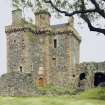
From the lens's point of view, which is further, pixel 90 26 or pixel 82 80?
pixel 82 80

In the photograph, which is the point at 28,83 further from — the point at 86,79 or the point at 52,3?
the point at 52,3

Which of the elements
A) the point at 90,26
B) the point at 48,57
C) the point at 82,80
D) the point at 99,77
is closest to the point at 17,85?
the point at 82,80

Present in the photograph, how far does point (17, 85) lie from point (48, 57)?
20645mm

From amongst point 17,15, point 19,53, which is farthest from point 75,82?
point 17,15

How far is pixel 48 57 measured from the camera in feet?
235

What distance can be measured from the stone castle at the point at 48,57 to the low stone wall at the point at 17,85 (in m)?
15.3

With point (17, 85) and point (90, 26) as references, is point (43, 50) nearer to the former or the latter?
point (17, 85)

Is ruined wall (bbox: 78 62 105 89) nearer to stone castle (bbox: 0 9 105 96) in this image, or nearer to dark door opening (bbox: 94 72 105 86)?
stone castle (bbox: 0 9 105 96)

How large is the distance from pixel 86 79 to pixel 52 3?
133 feet

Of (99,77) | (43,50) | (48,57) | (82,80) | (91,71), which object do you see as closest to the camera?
(91,71)

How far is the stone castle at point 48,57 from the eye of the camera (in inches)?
2717

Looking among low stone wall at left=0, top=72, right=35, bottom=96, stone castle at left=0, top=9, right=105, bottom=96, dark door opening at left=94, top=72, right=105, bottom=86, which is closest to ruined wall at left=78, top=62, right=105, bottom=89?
stone castle at left=0, top=9, right=105, bottom=96

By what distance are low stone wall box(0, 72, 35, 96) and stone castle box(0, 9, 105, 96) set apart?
604 inches

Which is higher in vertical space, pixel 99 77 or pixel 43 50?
pixel 43 50
